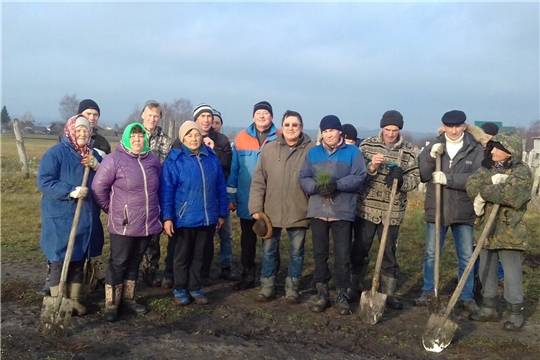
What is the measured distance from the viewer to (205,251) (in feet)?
17.8

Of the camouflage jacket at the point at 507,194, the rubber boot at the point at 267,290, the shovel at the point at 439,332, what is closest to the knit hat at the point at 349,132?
the camouflage jacket at the point at 507,194

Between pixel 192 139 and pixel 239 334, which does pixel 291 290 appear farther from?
pixel 192 139

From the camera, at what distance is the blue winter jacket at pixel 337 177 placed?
5.07 m

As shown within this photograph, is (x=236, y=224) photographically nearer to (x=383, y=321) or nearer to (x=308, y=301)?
(x=308, y=301)

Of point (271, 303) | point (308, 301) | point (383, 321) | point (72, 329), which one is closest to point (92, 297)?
point (72, 329)

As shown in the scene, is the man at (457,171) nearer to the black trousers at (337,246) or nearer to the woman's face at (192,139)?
the black trousers at (337,246)

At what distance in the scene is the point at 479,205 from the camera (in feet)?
16.1

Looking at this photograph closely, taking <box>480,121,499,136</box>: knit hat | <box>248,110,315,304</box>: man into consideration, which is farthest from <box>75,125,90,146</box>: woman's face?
<box>480,121,499,136</box>: knit hat

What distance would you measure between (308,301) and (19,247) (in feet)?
15.3

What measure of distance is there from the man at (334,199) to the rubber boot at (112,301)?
1.98m

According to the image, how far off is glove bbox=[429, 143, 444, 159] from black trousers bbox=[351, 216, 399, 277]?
87cm

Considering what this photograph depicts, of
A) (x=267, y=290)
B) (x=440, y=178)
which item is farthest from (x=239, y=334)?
(x=440, y=178)

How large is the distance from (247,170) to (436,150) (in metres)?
2.16

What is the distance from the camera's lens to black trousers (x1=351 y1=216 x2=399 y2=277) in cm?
532
